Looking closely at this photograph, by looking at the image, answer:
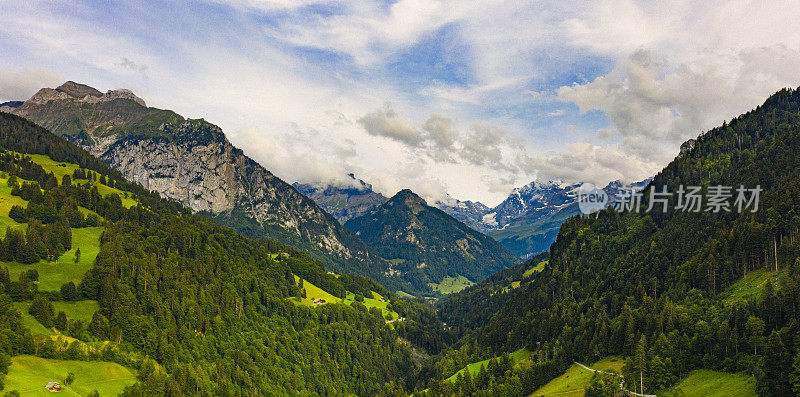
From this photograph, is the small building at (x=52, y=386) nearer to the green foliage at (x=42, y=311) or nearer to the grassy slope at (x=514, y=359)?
the green foliage at (x=42, y=311)

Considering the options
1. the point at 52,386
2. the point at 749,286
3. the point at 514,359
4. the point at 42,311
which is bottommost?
the point at 514,359

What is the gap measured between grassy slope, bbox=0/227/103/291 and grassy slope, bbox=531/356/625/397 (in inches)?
5934

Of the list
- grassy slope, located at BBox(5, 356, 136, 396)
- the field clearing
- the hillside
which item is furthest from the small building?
the field clearing

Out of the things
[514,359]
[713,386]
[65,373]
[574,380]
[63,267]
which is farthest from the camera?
[514,359]

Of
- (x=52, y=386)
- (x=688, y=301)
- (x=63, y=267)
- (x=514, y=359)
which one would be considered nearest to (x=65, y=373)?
(x=52, y=386)

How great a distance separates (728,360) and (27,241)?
668 ft

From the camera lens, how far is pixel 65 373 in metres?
98.7

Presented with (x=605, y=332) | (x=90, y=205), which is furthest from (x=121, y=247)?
(x=605, y=332)

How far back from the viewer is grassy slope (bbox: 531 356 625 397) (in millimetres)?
106325

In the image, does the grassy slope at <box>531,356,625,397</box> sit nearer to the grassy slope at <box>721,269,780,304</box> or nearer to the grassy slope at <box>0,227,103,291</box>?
the grassy slope at <box>721,269,780,304</box>

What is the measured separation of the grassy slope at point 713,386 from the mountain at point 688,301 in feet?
2.91

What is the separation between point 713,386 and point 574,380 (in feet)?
121

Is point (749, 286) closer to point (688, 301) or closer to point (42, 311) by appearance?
point (688, 301)

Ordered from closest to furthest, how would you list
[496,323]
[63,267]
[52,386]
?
1. [52,386]
2. [63,267]
3. [496,323]
